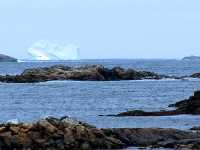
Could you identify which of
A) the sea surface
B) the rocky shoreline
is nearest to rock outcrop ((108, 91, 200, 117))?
the sea surface

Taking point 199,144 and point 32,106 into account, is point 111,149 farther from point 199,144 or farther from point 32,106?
point 32,106

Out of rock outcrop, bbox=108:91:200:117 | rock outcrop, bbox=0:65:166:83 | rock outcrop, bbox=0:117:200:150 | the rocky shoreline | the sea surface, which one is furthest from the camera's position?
rock outcrop, bbox=0:65:166:83

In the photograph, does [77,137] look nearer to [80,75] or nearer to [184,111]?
[184,111]

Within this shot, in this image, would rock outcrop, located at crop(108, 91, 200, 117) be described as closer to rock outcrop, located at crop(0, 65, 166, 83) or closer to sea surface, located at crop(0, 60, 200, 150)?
sea surface, located at crop(0, 60, 200, 150)

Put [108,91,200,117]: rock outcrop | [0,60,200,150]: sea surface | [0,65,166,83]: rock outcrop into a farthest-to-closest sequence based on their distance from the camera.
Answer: [0,65,166,83]: rock outcrop
[108,91,200,117]: rock outcrop
[0,60,200,150]: sea surface

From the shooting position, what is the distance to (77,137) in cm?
3631

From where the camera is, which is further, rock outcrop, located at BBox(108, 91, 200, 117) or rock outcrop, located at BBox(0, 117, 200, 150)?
A: rock outcrop, located at BBox(108, 91, 200, 117)

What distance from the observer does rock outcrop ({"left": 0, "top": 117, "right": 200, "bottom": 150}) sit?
117 feet

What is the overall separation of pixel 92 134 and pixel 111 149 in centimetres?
116

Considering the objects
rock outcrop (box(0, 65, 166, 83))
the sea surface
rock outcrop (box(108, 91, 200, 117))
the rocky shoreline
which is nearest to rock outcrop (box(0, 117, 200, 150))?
the sea surface

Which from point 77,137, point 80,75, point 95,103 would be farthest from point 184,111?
point 80,75

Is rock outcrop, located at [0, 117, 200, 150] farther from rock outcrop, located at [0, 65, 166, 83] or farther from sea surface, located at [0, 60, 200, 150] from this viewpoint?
rock outcrop, located at [0, 65, 166, 83]

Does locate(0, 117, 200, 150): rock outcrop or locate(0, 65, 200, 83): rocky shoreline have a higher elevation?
locate(0, 117, 200, 150): rock outcrop

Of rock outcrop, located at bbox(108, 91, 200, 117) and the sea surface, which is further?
rock outcrop, located at bbox(108, 91, 200, 117)
